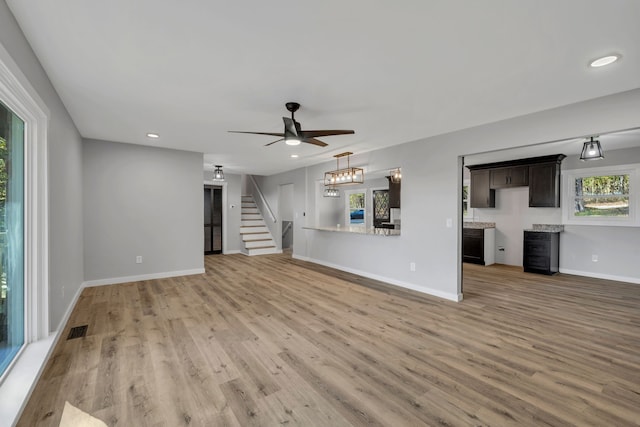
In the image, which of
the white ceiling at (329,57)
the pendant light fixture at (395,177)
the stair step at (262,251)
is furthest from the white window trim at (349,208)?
the white ceiling at (329,57)

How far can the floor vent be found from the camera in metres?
2.88

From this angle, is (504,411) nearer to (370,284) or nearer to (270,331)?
(270,331)

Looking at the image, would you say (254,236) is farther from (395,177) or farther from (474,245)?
(474,245)

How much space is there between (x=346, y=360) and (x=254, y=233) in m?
6.57

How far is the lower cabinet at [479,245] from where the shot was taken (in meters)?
6.57

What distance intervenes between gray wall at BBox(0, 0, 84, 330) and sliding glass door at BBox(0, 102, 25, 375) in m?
0.29

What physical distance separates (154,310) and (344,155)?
4105mm

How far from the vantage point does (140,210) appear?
5.07m

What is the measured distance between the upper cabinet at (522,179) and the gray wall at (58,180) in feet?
24.4

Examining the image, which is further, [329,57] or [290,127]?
[290,127]

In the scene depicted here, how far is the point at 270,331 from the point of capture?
303 cm

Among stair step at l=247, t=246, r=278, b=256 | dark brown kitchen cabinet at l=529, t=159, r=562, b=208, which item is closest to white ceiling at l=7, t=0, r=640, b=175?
dark brown kitchen cabinet at l=529, t=159, r=562, b=208

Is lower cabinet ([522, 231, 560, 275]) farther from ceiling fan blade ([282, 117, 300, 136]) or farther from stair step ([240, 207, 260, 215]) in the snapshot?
stair step ([240, 207, 260, 215])

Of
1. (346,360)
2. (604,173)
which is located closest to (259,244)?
(346,360)
